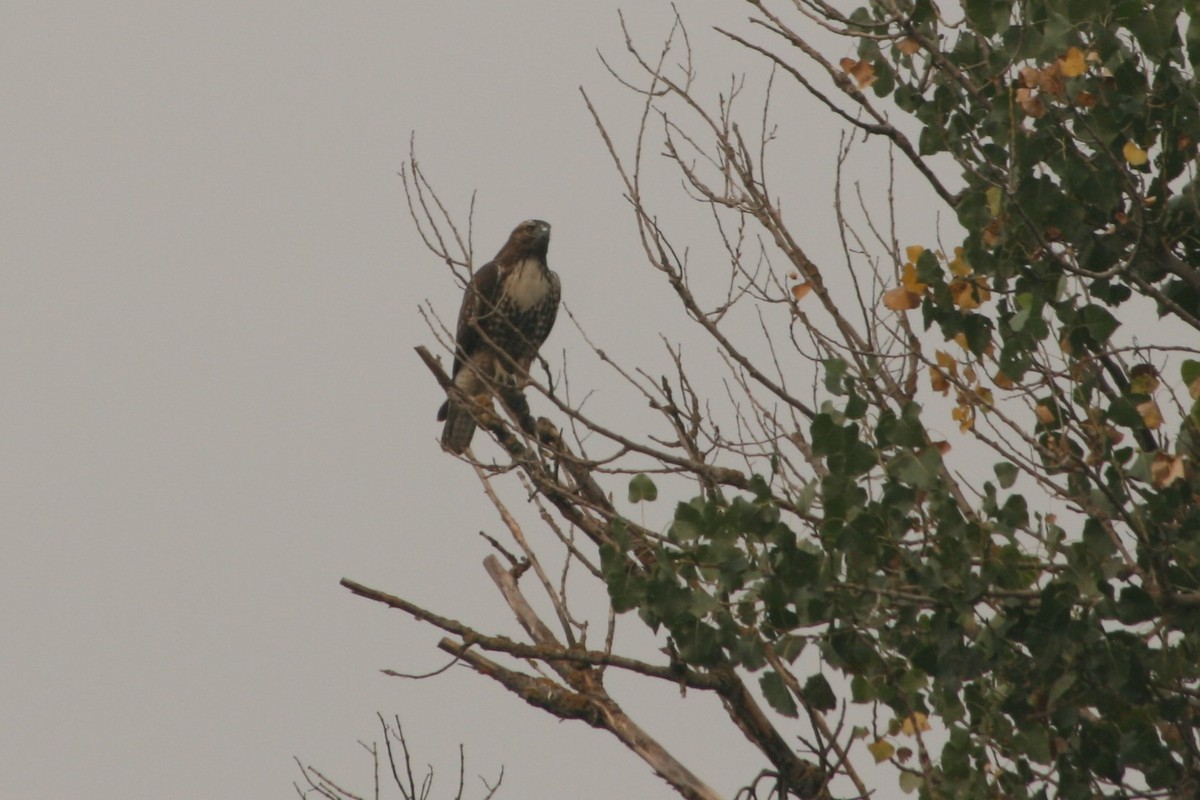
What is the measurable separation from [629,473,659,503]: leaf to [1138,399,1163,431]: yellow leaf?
0.97m

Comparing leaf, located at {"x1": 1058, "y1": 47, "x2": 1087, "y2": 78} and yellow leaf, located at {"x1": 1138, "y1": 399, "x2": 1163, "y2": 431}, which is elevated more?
leaf, located at {"x1": 1058, "y1": 47, "x2": 1087, "y2": 78}

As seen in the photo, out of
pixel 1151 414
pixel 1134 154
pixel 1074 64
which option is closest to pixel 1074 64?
pixel 1074 64

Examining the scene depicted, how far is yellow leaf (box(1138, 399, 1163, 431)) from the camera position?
2.83m

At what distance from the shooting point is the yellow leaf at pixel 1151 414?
2828 millimetres

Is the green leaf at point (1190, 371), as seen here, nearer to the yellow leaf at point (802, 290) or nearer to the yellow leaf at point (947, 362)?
the yellow leaf at point (947, 362)

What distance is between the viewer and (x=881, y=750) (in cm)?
335

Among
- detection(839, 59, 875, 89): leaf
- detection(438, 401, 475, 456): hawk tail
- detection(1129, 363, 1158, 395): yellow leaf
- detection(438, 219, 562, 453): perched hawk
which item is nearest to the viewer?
detection(1129, 363, 1158, 395): yellow leaf

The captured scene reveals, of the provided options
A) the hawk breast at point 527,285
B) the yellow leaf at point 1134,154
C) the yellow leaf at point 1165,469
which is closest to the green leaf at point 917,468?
the yellow leaf at point 1165,469

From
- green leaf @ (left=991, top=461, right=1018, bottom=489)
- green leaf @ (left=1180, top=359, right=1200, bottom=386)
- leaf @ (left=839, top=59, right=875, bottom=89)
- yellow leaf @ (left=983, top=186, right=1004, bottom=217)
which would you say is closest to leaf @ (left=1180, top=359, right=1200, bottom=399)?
green leaf @ (left=1180, top=359, right=1200, bottom=386)

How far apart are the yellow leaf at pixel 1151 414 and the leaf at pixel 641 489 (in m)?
0.97

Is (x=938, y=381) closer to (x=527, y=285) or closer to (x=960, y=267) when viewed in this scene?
(x=960, y=267)

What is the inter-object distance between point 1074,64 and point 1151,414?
700 mm

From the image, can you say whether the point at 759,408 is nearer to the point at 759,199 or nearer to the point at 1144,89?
the point at 759,199

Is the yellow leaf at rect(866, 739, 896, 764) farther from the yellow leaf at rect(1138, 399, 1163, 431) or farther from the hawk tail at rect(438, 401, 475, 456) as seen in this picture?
the hawk tail at rect(438, 401, 475, 456)
